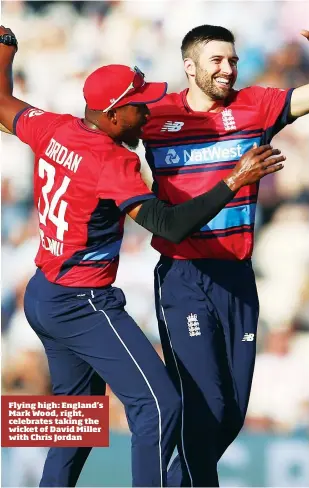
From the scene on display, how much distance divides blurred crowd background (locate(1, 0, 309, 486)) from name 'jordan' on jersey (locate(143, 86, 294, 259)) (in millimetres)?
1175

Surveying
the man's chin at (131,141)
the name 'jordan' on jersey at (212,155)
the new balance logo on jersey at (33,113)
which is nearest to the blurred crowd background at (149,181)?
the name 'jordan' on jersey at (212,155)

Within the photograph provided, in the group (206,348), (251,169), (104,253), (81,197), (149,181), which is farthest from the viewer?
(149,181)

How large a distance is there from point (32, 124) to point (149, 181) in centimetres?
146

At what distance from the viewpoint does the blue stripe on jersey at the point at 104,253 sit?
320cm

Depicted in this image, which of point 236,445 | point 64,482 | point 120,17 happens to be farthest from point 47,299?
point 120,17

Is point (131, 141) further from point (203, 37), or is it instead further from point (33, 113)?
point (203, 37)

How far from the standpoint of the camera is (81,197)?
3088 millimetres

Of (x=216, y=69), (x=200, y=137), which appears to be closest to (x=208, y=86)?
(x=216, y=69)

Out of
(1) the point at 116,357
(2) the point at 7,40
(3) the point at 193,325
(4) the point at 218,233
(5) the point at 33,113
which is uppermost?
(2) the point at 7,40

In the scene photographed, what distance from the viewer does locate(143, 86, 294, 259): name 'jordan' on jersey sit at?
3479 mm

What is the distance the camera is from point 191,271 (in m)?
3.50

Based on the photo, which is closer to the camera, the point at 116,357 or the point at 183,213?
the point at 183,213

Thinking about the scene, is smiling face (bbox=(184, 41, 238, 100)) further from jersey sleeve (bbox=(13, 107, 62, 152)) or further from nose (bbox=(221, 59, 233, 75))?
jersey sleeve (bbox=(13, 107, 62, 152))

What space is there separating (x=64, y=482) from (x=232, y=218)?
1120 millimetres
